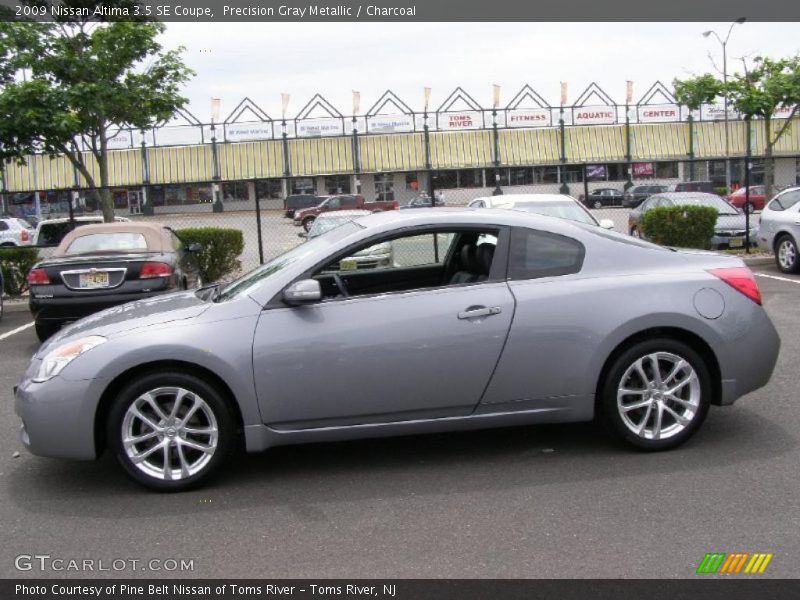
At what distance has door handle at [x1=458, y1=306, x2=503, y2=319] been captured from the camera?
4.74 meters

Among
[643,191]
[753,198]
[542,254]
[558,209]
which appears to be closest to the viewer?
[542,254]

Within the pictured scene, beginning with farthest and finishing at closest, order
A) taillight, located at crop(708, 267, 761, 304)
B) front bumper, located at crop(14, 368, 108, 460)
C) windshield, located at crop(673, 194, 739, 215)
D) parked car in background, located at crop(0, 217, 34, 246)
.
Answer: parked car in background, located at crop(0, 217, 34, 246), windshield, located at crop(673, 194, 739, 215), taillight, located at crop(708, 267, 761, 304), front bumper, located at crop(14, 368, 108, 460)

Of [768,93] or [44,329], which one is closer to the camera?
[44,329]

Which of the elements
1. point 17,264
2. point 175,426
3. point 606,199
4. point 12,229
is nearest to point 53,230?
point 17,264

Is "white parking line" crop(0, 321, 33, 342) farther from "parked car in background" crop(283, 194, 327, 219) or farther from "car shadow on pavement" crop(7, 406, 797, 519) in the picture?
"parked car in background" crop(283, 194, 327, 219)

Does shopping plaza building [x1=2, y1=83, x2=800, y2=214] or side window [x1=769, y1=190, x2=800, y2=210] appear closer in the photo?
side window [x1=769, y1=190, x2=800, y2=210]

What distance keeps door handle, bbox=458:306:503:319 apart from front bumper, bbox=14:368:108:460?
202 centimetres

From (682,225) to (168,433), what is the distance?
1335 cm

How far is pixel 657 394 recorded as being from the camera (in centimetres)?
494

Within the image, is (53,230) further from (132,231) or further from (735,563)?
(735,563)

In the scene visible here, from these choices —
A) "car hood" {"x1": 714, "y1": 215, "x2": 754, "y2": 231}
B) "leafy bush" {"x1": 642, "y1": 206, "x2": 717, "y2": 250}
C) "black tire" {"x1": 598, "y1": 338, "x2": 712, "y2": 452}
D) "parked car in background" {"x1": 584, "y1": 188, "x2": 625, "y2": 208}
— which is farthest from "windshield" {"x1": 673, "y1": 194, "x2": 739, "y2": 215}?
"parked car in background" {"x1": 584, "y1": 188, "x2": 625, "y2": 208}

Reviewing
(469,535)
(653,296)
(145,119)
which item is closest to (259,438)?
(469,535)

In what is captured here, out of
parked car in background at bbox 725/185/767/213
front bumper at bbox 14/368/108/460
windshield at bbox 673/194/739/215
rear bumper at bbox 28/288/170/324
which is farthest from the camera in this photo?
parked car in background at bbox 725/185/767/213
